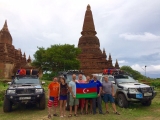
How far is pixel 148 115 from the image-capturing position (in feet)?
22.4

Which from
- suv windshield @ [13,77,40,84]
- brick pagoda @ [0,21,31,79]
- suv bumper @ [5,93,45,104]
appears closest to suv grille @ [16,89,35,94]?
suv bumper @ [5,93,45,104]

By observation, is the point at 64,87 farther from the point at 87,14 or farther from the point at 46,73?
the point at 87,14

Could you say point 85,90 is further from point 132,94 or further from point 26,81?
point 26,81

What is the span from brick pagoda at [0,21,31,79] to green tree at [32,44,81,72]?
11.1ft

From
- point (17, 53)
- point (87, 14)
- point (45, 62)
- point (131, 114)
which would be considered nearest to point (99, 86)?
point (131, 114)

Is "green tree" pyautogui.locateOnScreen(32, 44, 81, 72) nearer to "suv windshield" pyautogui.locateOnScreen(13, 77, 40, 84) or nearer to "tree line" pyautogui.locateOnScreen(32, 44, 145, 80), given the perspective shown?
"tree line" pyautogui.locateOnScreen(32, 44, 145, 80)

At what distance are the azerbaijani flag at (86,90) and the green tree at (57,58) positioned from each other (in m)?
18.1

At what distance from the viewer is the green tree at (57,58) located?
82.5 ft

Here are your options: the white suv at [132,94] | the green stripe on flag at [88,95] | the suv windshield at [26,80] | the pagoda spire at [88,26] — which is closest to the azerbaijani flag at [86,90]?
the green stripe on flag at [88,95]

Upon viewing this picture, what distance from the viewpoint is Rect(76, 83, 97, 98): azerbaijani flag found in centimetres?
678

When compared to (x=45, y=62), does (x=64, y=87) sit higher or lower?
lower

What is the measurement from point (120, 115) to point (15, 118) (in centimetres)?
407

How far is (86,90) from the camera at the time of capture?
6.85 metres

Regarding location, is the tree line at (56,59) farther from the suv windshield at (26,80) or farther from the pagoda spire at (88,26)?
the suv windshield at (26,80)
